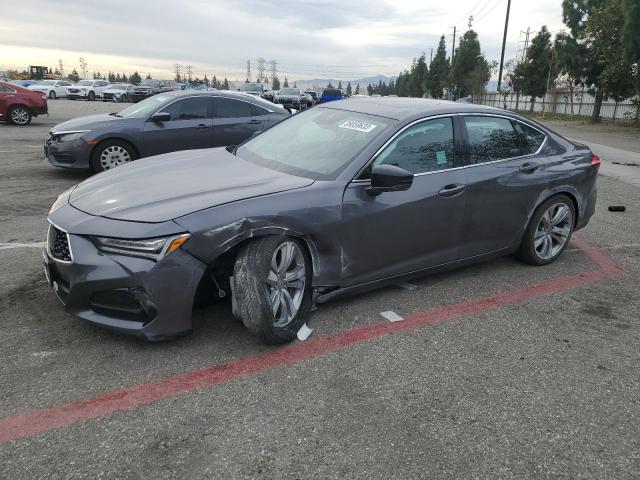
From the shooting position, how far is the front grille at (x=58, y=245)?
306cm

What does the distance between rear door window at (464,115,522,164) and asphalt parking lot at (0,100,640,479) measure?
1.16m

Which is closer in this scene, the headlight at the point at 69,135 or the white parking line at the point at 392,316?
the white parking line at the point at 392,316

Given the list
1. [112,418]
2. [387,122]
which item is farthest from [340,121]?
[112,418]

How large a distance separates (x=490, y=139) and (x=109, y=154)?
607 centimetres

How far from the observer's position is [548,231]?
4992mm

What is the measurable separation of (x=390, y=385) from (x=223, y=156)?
235 cm

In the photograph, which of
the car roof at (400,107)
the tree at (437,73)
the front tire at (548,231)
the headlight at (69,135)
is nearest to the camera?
the car roof at (400,107)

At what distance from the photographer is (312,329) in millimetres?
3582

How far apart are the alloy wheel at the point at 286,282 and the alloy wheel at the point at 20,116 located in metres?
17.2

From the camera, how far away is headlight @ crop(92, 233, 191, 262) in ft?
9.55

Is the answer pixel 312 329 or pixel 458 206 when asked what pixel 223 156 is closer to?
pixel 312 329

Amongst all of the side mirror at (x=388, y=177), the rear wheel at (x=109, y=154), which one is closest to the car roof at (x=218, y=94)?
the rear wheel at (x=109, y=154)

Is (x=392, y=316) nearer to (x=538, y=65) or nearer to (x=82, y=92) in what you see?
(x=82, y=92)

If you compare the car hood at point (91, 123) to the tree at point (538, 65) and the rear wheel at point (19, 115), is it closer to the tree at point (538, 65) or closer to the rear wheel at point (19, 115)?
the rear wheel at point (19, 115)
